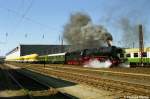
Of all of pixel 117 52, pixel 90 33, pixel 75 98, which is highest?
pixel 90 33

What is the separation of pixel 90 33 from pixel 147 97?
48.8 metres

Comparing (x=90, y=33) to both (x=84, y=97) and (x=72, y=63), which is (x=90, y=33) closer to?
(x=72, y=63)

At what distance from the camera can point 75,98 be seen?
1491cm

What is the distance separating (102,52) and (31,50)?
366 ft

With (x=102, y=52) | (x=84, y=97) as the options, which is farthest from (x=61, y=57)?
(x=84, y=97)

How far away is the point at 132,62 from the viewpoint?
→ 55.4 m

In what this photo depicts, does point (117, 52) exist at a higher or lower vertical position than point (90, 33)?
lower

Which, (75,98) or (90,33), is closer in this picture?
(75,98)

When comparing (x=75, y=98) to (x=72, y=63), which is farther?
(x=72, y=63)

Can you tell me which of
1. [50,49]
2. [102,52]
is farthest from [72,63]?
[50,49]

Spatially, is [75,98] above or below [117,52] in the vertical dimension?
below

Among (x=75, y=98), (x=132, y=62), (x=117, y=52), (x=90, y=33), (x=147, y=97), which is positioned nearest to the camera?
(x=147, y=97)

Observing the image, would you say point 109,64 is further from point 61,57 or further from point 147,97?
point 147,97

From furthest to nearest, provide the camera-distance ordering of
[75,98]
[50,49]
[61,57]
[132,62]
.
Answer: [50,49] < [61,57] < [132,62] < [75,98]
